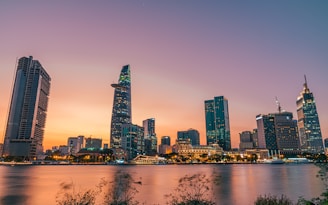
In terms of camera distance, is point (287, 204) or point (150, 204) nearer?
point (287, 204)

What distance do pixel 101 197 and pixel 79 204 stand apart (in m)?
29.2

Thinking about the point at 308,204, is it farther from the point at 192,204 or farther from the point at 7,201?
the point at 7,201

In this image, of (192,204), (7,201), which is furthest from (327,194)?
(7,201)

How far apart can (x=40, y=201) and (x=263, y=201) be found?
40.8 metres

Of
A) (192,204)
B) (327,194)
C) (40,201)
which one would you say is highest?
(327,194)

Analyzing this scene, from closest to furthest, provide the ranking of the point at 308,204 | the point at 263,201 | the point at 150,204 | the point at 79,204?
the point at 308,204 → the point at 79,204 → the point at 263,201 → the point at 150,204

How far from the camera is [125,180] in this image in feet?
68.4

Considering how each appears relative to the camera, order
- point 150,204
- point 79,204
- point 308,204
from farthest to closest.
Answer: point 150,204, point 79,204, point 308,204

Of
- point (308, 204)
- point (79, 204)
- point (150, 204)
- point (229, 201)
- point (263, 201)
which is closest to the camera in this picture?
point (308, 204)

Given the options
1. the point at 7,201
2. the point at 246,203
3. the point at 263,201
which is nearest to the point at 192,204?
the point at 263,201

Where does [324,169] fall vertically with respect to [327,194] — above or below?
above

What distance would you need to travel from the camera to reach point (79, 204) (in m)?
18.0

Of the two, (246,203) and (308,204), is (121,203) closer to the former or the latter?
(308,204)

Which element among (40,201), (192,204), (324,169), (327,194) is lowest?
(40,201)
